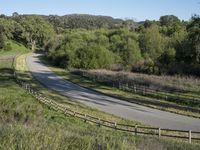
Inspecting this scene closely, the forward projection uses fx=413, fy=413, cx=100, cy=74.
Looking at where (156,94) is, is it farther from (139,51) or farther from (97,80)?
(139,51)

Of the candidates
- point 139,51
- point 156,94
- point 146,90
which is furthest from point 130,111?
point 139,51

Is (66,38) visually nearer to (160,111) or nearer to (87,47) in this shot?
(87,47)

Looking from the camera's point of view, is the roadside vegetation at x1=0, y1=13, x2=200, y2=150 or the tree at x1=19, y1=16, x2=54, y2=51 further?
the tree at x1=19, y1=16, x2=54, y2=51

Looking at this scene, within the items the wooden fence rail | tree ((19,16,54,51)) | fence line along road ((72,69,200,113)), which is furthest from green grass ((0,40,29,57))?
the wooden fence rail

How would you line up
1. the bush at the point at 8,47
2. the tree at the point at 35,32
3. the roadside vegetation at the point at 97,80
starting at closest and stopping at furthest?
the roadside vegetation at the point at 97,80, the bush at the point at 8,47, the tree at the point at 35,32

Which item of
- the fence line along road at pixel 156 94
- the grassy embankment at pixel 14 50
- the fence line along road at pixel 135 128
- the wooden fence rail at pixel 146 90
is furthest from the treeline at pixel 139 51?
the grassy embankment at pixel 14 50

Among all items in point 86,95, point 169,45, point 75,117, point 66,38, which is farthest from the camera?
point 66,38

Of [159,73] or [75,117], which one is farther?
[159,73]

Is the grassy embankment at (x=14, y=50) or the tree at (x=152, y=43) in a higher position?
the tree at (x=152, y=43)

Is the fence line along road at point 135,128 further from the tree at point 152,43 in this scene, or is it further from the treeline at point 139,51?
the tree at point 152,43

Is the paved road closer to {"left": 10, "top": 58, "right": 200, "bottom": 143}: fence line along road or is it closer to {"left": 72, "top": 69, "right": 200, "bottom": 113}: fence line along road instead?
{"left": 72, "top": 69, "right": 200, "bottom": 113}: fence line along road

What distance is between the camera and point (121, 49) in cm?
9256

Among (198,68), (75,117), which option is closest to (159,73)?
(198,68)

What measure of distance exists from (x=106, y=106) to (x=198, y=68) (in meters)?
28.7
